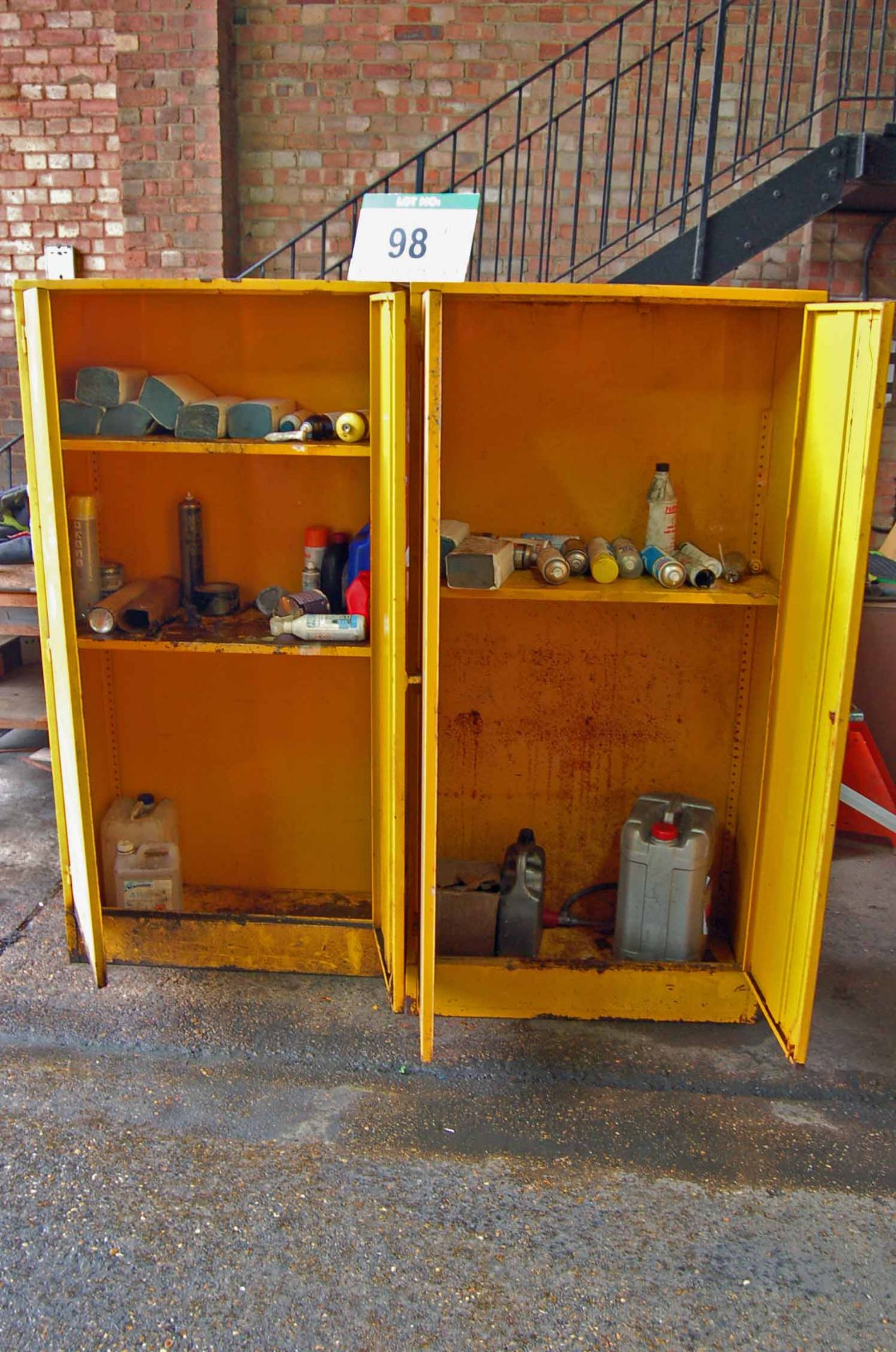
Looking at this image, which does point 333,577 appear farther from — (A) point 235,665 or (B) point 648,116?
(B) point 648,116

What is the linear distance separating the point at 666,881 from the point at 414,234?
2.18m

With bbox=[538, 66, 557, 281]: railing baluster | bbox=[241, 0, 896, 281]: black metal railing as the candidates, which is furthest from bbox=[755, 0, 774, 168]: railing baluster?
bbox=[538, 66, 557, 281]: railing baluster

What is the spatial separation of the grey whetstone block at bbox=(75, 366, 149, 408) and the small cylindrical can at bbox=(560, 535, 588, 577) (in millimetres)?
1243

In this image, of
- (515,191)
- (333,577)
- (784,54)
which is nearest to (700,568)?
(333,577)

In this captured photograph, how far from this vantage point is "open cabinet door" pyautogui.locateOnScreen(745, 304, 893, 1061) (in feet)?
7.24

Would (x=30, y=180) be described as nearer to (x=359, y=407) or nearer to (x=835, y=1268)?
(x=359, y=407)

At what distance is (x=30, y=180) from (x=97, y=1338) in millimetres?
6227

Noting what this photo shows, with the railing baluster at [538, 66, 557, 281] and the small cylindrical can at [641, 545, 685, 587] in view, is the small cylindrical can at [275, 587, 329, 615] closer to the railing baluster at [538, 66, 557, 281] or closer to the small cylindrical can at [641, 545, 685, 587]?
the small cylindrical can at [641, 545, 685, 587]

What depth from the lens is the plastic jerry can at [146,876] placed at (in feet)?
10.2

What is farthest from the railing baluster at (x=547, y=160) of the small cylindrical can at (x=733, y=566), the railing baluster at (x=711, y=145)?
the small cylindrical can at (x=733, y=566)

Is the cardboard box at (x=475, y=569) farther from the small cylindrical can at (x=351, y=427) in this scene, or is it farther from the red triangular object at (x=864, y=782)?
the red triangular object at (x=864, y=782)

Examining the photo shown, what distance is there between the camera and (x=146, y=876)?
10.3 ft

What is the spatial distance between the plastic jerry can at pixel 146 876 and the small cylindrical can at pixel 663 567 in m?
1.67

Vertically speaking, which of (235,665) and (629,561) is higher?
(629,561)
